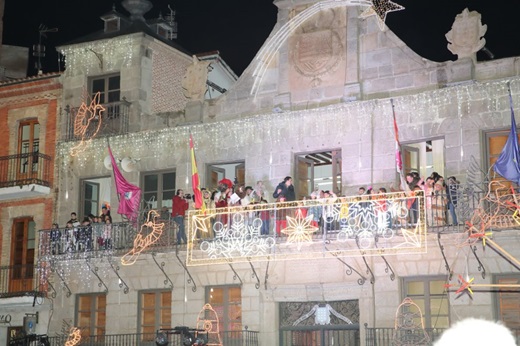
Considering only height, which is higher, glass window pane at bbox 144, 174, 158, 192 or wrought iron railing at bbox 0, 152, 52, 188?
wrought iron railing at bbox 0, 152, 52, 188

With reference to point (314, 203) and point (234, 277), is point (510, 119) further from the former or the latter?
point (234, 277)

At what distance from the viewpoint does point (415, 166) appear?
89.8 ft

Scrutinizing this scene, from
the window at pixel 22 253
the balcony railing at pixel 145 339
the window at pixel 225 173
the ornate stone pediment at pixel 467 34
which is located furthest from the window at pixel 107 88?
the ornate stone pediment at pixel 467 34

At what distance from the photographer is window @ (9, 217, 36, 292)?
1254 inches

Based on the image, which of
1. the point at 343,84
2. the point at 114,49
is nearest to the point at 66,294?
the point at 114,49

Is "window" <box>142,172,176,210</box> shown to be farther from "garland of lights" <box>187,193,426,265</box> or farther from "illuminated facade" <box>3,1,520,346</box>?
"garland of lights" <box>187,193,426,265</box>

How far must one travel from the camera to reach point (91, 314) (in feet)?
99.7

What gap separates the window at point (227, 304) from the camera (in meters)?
28.1

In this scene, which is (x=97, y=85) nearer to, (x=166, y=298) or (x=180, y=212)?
(x=180, y=212)

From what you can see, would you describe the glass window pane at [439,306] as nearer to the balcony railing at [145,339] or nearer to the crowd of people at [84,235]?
the balcony railing at [145,339]

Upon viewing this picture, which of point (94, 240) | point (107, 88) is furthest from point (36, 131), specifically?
point (94, 240)

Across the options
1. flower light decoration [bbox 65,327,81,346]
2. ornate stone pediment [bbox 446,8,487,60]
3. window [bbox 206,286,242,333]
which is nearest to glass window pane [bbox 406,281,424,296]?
window [bbox 206,286,242,333]

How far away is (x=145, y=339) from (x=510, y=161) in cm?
1070

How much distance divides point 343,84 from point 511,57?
4.28 meters
